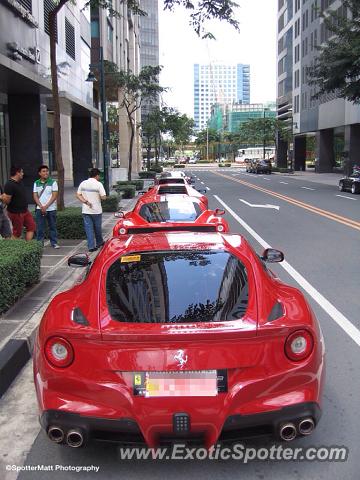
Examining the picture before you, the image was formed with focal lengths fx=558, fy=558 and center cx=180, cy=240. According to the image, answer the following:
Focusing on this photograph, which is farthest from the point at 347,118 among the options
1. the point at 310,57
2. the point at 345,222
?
the point at 345,222

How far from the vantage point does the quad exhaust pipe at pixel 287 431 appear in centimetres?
314

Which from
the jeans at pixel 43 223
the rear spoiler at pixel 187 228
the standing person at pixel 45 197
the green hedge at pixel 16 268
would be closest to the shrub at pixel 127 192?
the jeans at pixel 43 223

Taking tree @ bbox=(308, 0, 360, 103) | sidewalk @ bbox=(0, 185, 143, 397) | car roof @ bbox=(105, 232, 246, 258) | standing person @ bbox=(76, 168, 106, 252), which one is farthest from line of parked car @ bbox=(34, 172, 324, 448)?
tree @ bbox=(308, 0, 360, 103)

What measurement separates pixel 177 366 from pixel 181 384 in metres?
0.10

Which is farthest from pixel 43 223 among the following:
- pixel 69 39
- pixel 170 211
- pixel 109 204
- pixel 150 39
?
pixel 150 39

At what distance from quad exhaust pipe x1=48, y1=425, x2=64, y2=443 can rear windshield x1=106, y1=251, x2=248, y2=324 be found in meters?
0.70

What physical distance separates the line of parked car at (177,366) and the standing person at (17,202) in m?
7.01

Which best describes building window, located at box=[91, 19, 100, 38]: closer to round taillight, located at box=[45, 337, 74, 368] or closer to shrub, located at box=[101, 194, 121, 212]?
shrub, located at box=[101, 194, 121, 212]

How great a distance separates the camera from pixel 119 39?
52844 mm

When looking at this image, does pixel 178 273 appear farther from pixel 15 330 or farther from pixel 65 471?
pixel 15 330

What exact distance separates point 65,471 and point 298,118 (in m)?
68.1

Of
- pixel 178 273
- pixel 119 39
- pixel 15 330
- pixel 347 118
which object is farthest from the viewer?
pixel 119 39

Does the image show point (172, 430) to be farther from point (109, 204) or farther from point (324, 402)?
point (109, 204)

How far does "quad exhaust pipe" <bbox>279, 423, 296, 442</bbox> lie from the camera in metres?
3.14
